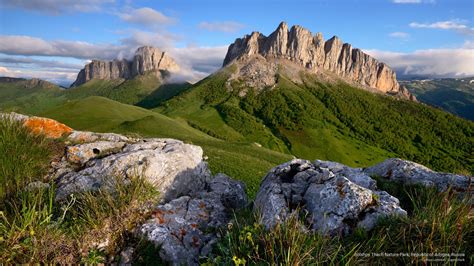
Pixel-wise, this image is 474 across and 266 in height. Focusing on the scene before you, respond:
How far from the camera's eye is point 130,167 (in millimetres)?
11492

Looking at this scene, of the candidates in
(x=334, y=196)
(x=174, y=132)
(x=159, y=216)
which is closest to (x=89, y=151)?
(x=159, y=216)

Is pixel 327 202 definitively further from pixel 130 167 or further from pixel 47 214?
pixel 130 167

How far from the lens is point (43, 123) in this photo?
1434 centimetres

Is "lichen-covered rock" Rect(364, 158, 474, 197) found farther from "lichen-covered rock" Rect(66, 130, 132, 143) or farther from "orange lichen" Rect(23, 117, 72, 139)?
"orange lichen" Rect(23, 117, 72, 139)

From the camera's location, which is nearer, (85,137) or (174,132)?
(85,137)

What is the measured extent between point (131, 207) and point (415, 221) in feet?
23.3

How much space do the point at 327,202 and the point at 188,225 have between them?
4.37m

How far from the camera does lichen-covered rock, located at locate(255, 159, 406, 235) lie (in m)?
7.82

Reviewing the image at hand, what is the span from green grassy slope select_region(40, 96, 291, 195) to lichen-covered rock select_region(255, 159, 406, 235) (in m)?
10.4

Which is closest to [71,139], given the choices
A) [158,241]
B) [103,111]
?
[158,241]

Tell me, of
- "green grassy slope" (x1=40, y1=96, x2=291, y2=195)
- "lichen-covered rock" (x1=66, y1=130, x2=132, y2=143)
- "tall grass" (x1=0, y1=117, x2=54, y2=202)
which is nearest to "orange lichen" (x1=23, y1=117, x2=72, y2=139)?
"lichen-covered rock" (x1=66, y1=130, x2=132, y2=143)

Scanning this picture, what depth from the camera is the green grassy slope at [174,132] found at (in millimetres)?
29378

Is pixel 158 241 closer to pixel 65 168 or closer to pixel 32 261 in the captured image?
pixel 32 261

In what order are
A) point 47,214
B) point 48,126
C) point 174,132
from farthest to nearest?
point 174,132, point 48,126, point 47,214
